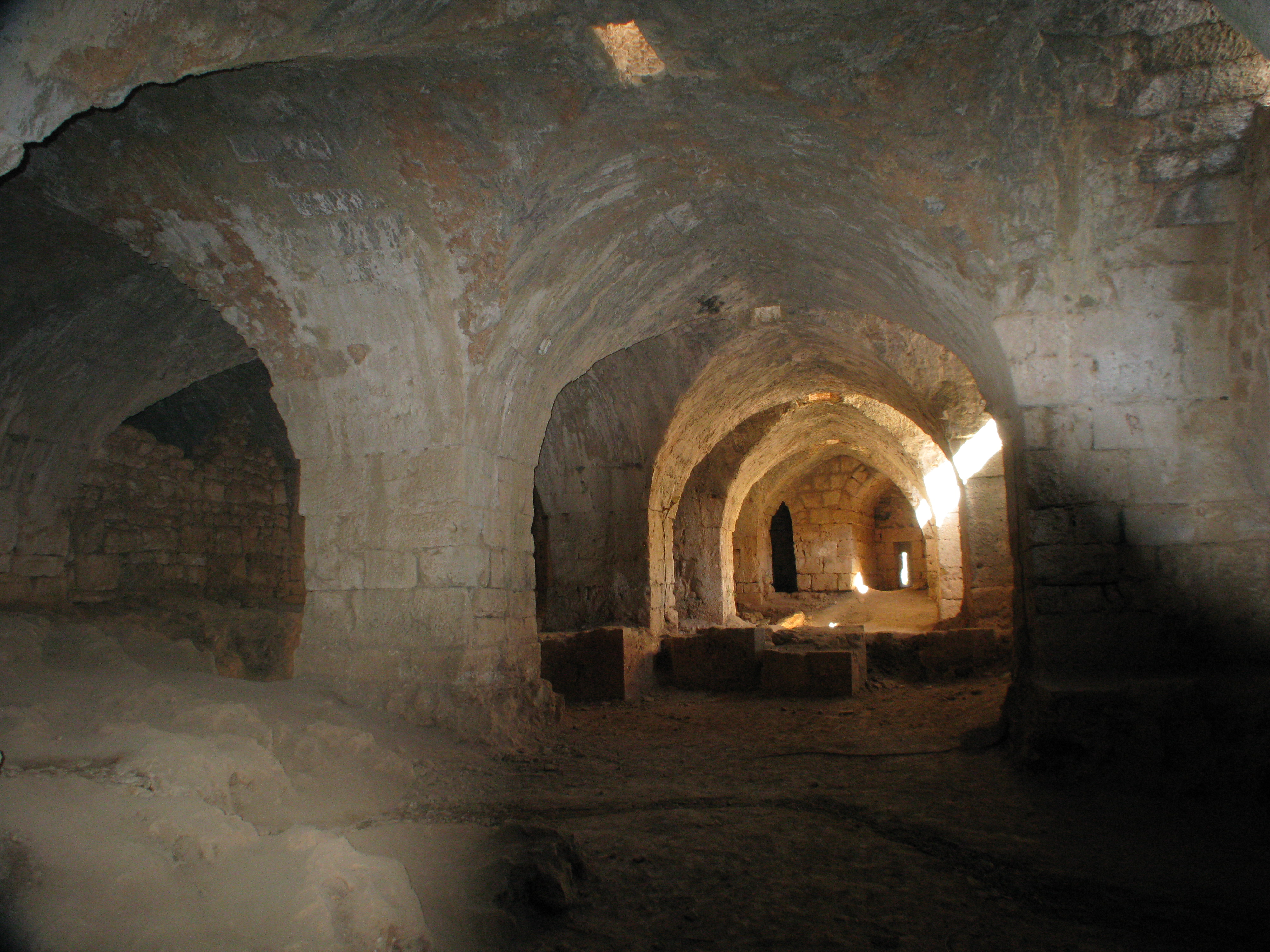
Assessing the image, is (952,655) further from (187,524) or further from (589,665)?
(187,524)

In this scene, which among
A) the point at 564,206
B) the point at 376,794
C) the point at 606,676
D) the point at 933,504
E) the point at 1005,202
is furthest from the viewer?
the point at 933,504

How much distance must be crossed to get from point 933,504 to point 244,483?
9.09 metres

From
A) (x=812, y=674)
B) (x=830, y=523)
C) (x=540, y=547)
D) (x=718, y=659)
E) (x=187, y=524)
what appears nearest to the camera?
(x=812, y=674)

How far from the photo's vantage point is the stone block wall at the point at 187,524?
7.77 meters

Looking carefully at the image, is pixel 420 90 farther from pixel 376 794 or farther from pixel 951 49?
pixel 376 794

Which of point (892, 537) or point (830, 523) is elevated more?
point (830, 523)

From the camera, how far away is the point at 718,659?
8227 millimetres

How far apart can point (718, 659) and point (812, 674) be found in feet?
3.82

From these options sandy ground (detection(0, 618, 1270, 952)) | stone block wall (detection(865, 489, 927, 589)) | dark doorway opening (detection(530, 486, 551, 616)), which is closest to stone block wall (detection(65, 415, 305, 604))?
dark doorway opening (detection(530, 486, 551, 616))

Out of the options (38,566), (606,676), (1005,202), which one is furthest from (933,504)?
(38,566)

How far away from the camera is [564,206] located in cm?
455

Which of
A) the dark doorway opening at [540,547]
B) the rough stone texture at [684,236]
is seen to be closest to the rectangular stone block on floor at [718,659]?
the dark doorway opening at [540,547]

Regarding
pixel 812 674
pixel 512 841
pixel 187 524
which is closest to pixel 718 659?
pixel 812 674

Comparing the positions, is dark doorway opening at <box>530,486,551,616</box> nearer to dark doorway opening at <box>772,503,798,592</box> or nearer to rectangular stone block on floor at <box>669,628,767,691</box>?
rectangular stone block on floor at <box>669,628,767,691</box>
